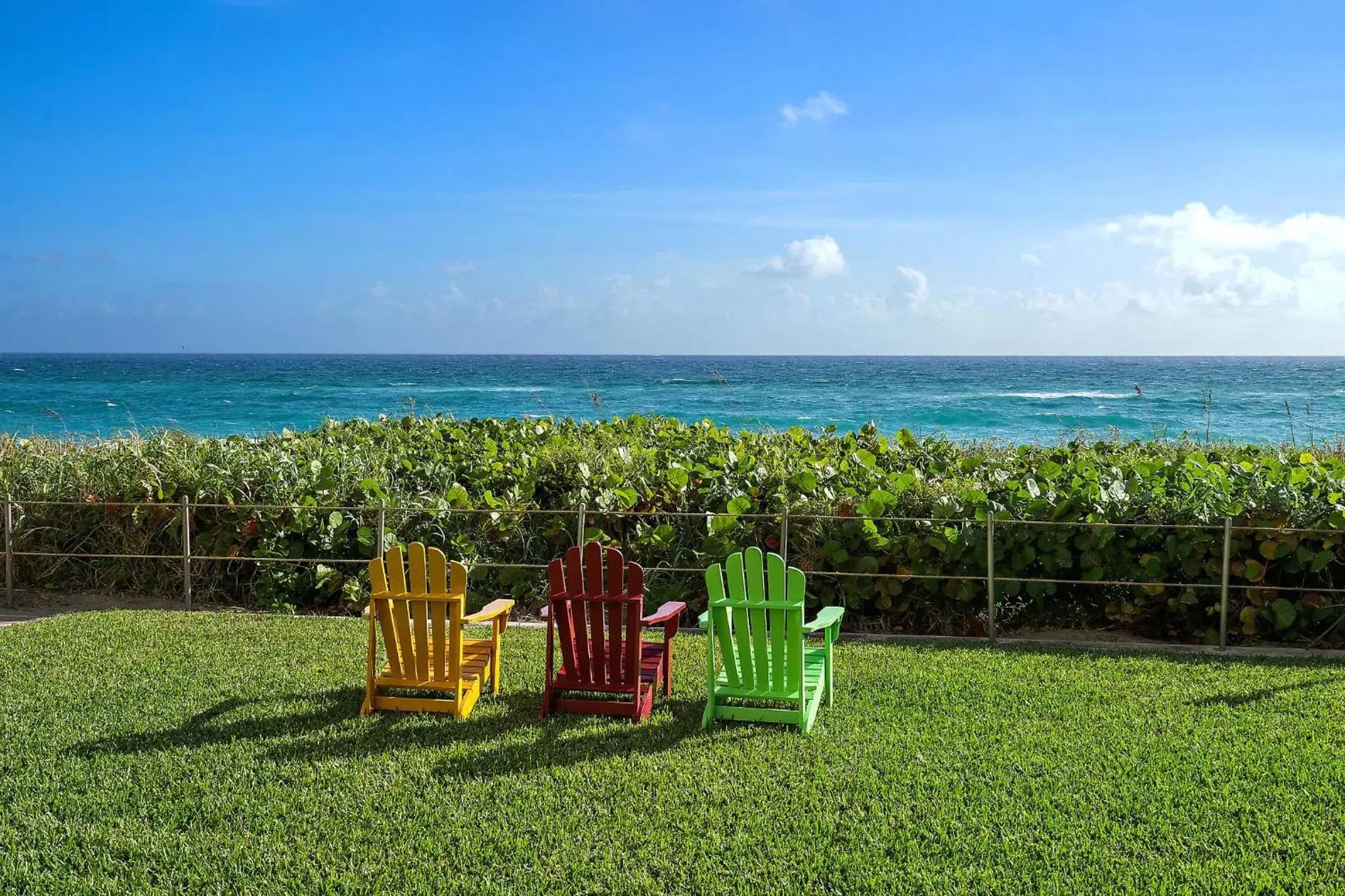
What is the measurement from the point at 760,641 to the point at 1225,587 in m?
3.26

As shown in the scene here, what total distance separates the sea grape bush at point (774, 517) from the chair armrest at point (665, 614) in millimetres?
1888

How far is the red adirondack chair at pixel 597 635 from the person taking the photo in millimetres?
4445

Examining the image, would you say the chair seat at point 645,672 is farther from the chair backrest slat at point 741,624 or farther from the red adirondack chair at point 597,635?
the chair backrest slat at point 741,624

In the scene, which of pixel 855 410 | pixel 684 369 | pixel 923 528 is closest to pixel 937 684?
pixel 923 528

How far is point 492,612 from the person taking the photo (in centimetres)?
473

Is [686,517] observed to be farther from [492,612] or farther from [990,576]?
[492,612]

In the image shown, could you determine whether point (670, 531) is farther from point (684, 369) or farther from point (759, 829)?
point (684, 369)

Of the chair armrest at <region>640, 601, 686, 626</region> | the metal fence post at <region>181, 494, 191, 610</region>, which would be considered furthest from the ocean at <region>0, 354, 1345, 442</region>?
the chair armrest at <region>640, 601, 686, 626</region>

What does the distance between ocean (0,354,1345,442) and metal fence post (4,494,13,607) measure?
1547 centimetres

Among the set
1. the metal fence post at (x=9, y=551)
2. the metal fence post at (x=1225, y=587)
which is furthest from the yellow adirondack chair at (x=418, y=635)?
the metal fence post at (x=1225, y=587)

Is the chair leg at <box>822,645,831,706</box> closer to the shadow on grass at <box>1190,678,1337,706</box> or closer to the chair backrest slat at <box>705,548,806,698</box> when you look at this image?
the chair backrest slat at <box>705,548,806,698</box>

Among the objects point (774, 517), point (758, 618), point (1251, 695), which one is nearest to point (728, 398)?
point (774, 517)

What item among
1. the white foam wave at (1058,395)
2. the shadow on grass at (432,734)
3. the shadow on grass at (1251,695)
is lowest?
the shadow on grass at (432,734)

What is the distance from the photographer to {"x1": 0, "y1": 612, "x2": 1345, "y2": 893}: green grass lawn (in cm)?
314
